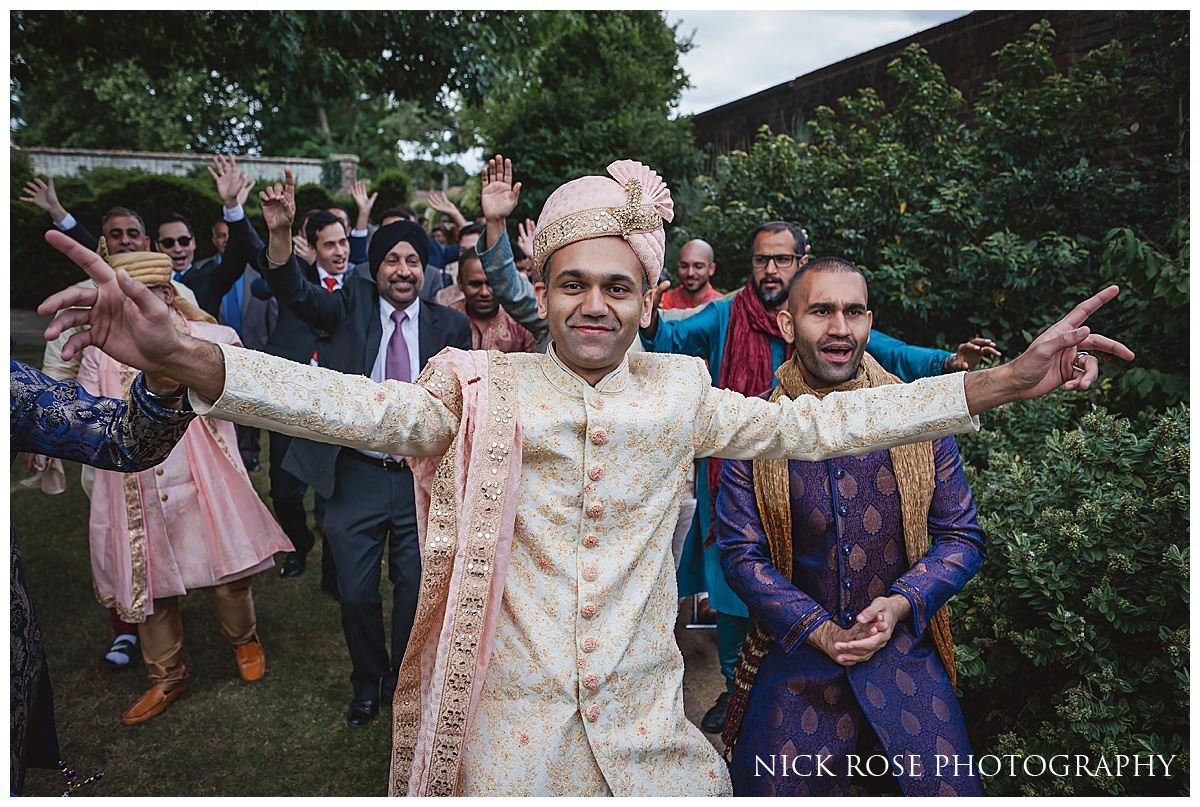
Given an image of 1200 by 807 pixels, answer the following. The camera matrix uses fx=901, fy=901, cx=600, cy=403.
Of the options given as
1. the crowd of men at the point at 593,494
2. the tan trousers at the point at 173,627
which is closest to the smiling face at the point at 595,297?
the crowd of men at the point at 593,494

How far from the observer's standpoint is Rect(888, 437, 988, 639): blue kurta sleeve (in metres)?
2.52

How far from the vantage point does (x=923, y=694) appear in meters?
2.51

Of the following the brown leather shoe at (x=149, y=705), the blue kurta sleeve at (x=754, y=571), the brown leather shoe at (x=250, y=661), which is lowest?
the brown leather shoe at (x=149, y=705)

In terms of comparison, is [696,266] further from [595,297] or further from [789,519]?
[595,297]

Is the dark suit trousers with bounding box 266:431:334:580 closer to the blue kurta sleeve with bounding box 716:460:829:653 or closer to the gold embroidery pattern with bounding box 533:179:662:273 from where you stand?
the blue kurta sleeve with bounding box 716:460:829:653

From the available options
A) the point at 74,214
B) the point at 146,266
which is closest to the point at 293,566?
the point at 146,266

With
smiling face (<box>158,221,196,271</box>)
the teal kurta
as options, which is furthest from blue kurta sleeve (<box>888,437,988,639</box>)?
smiling face (<box>158,221,196,271</box>)

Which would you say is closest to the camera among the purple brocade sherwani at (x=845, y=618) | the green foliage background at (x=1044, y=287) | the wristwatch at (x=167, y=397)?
the wristwatch at (x=167, y=397)

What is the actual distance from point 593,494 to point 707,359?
222 centimetres

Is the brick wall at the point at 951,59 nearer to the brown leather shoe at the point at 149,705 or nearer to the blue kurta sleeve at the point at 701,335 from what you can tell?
the blue kurta sleeve at the point at 701,335

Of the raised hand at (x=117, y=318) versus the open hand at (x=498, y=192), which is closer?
the raised hand at (x=117, y=318)

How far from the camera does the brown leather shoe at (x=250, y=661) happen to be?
442 centimetres

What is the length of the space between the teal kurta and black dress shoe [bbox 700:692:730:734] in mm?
494

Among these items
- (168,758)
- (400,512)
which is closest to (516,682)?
(400,512)
